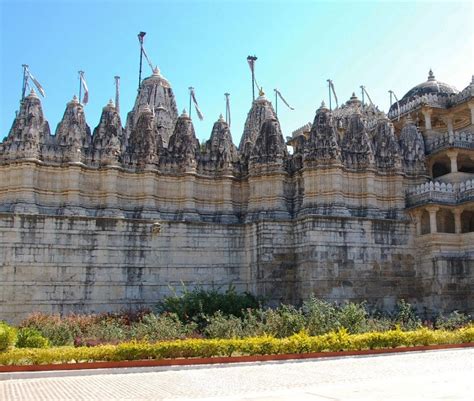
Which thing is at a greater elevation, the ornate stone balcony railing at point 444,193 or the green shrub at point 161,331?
the ornate stone balcony railing at point 444,193

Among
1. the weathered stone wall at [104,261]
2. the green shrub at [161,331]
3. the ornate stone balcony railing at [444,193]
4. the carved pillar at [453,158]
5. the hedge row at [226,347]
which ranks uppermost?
the carved pillar at [453,158]

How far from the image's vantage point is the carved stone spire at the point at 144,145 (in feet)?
89.7

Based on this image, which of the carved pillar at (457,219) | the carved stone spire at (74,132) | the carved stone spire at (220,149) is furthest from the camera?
the carved stone spire at (220,149)

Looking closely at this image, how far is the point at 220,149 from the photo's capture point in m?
29.1

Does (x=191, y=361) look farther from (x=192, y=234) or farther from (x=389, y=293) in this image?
(x=389, y=293)

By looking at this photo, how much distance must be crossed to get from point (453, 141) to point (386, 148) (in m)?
3.51

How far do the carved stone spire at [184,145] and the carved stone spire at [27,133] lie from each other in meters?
6.08

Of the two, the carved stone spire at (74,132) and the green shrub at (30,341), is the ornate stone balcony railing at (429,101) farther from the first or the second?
the green shrub at (30,341)

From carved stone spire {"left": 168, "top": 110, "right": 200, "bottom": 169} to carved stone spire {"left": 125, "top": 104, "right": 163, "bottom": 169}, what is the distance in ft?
2.64

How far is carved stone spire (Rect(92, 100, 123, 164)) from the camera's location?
2677 cm

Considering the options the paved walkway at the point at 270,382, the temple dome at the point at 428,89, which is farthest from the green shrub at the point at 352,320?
the temple dome at the point at 428,89

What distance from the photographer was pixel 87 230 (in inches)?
990

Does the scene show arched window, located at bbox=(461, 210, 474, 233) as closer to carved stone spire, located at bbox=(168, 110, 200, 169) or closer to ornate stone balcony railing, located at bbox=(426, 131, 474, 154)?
ornate stone balcony railing, located at bbox=(426, 131, 474, 154)

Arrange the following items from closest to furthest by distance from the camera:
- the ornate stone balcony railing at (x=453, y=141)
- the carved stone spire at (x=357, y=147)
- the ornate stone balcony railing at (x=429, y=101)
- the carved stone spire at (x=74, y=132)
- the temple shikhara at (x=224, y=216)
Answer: the temple shikhara at (x=224, y=216)
the carved stone spire at (x=74, y=132)
the carved stone spire at (x=357, y=147)
the ornate stone balcony railing at (x=453, y=141)
the ornate stone balcony railing at (x=429, y=101)
